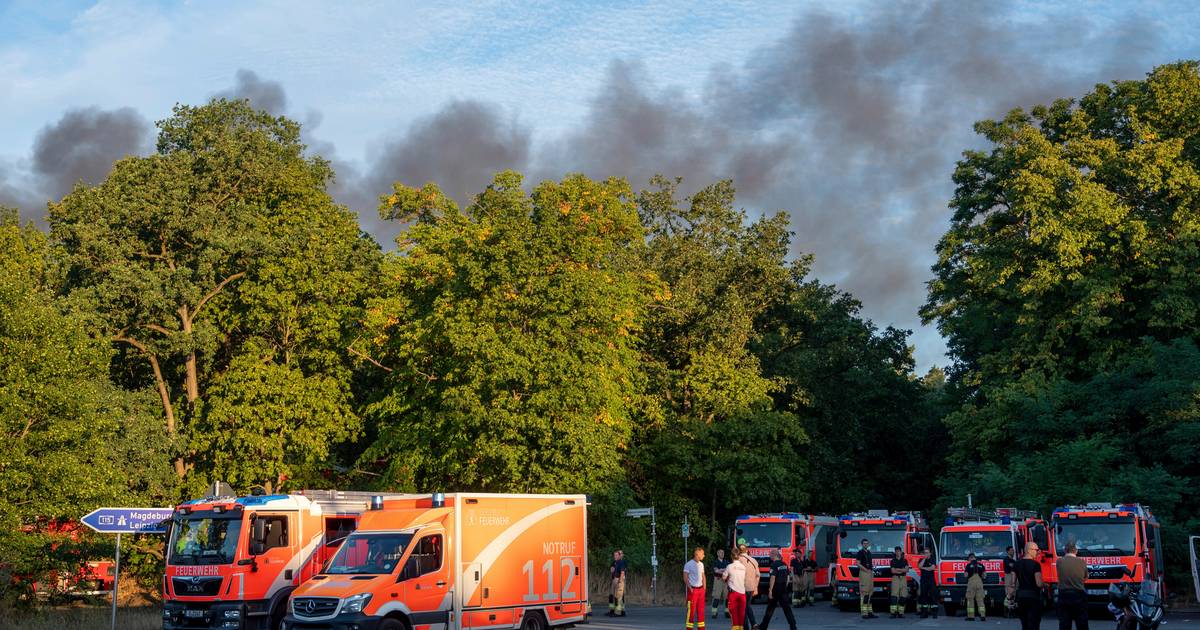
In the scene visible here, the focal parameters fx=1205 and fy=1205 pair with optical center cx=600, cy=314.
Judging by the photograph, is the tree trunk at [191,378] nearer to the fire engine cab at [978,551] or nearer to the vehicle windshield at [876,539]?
the vehicle windshield at [876,539]

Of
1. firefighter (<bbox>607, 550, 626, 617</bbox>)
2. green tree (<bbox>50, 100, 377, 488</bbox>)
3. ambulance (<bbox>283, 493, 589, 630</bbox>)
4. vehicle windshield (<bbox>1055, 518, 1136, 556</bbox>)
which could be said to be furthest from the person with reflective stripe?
green tree (<bbox>50, 100, 377, 488</bbox>)

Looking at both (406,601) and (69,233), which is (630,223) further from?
(406,601)

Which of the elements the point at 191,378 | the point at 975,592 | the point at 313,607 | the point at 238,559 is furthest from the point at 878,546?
the point at 191,378

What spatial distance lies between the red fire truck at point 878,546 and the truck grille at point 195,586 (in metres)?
19.2

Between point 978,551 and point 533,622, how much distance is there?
15.8m

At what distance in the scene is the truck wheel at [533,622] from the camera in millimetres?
21984

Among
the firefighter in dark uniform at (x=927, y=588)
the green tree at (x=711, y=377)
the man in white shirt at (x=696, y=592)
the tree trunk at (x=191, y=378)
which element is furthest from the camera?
the green tree at (x=711, y=377)

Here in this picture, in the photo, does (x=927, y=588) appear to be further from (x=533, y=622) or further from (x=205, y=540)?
(x=205, y=540)

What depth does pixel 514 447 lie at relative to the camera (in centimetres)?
3950

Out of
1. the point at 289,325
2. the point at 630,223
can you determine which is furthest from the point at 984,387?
the point at 289,325

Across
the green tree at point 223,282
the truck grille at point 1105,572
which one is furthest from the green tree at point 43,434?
the truck grille at point 1105,572

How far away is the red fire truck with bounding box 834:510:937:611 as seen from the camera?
3552 cm

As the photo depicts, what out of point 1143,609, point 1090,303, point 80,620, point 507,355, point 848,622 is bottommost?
point 848,622

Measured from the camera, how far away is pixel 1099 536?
31391mm
